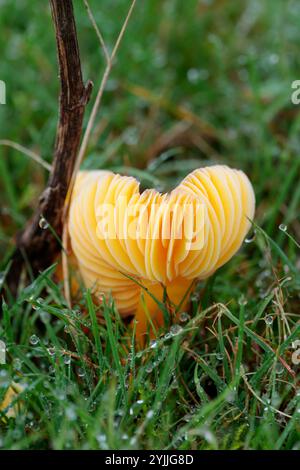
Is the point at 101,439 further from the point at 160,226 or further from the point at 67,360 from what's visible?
the point at 160,226

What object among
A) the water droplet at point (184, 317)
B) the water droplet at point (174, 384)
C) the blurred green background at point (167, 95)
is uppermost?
the blurred green background at point (167, 95)

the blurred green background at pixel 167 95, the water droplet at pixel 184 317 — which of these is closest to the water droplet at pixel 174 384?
the water droplet at pixel 184 317

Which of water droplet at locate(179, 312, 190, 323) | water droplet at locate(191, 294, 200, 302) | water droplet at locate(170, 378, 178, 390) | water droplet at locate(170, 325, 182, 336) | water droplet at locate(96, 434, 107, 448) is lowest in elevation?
water droplet at locate(96, 434, 107, 448)

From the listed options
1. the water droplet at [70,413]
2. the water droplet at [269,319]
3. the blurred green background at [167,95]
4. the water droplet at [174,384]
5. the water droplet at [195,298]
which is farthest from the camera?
the blurred green background at [167,95]

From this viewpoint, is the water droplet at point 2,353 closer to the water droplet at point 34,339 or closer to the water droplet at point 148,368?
the water droplet at point 34,339

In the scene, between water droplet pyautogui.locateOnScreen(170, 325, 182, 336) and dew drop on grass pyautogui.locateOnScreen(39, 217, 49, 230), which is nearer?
water droplet pyautogui.locateOnScreen(170, 325, 182, 336)

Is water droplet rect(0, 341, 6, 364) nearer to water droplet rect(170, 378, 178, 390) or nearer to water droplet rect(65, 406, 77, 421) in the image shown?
water droplet rect(65, 406, 77, 421)

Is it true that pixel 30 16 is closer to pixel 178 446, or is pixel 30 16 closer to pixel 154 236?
pixel 154 236

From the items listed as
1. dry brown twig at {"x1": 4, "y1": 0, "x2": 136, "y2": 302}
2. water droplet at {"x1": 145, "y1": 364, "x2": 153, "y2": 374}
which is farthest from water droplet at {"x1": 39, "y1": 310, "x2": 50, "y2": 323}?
water droplet at {"x1": 145, "y1": 364, "x2": 153, "y2": 374}
